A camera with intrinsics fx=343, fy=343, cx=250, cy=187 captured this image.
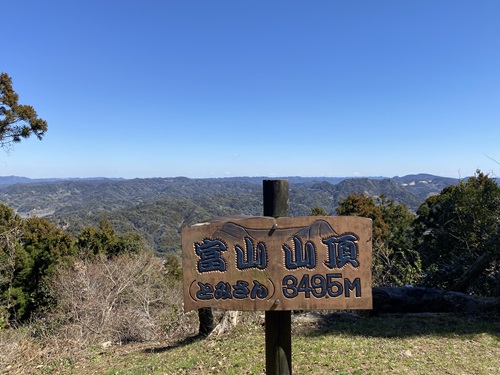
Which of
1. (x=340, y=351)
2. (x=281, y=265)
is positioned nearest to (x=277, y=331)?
(x=281, y=265)

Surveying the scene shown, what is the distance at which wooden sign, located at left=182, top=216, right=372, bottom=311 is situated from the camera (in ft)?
8.14

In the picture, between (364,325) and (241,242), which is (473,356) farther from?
(241,242)

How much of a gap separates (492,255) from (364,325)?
3.96m

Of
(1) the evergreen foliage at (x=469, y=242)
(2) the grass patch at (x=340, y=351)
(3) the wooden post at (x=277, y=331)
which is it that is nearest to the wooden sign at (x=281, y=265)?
(3) the wooden post at (x=277, y=331)

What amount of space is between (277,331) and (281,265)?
0.60m

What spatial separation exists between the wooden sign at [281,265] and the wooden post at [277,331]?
0.65ft

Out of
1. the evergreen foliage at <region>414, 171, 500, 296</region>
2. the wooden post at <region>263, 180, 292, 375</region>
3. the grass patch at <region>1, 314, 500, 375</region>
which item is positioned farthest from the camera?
the evergreen foliage at <region>414, 171, 500, 296</region>

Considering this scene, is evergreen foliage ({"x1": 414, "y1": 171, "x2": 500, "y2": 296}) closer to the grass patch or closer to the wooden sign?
the grass patch

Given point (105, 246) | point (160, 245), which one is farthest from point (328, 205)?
point (105, 246)

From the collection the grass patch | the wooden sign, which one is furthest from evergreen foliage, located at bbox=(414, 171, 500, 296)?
the wooden sign

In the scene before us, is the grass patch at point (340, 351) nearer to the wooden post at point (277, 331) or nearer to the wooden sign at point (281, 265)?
the wooden post at point (277, 331)

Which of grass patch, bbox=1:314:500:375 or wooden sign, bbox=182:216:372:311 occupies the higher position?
wooden sign, bbox=182:216:372:311

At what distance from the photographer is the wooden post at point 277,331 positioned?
2689 millimetres

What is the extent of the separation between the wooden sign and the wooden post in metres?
0.20
